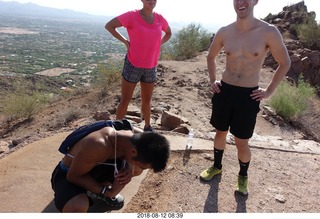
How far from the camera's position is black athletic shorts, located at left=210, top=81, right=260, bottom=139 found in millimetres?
3053

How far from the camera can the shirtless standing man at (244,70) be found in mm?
2879

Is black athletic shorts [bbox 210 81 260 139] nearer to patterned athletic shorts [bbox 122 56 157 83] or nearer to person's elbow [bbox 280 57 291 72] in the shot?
person's elbow [bbox 280 57 291 72]

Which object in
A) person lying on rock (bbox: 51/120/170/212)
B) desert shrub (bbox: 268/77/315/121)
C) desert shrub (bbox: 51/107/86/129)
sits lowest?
desert shrub (bbox: 51/107/86/129)

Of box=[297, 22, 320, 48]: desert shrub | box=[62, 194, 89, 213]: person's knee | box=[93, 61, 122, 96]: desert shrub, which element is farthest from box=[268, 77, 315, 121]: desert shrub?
box=[297, 22, 320, 48]: desert shrub

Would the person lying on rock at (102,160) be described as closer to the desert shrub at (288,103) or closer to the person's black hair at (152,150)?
the person's black hair at (152,150)

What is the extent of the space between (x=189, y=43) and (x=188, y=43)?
0.04m

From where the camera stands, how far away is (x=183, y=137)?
15.8 feet

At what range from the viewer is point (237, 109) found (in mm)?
3088

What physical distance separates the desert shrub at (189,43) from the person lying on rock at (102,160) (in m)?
11.5

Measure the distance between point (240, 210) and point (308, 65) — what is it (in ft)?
33.8

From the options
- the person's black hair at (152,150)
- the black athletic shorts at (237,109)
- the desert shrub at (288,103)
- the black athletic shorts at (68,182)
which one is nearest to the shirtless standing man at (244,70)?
the black athletic shorts at (237,109)

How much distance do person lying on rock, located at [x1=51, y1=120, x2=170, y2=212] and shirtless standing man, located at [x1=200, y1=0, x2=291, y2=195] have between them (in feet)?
3.17

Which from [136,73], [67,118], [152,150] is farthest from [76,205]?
[67,118]

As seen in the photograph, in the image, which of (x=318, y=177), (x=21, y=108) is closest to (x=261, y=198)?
(x=318, y=177)
